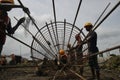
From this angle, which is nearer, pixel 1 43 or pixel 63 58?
pixel 1 43

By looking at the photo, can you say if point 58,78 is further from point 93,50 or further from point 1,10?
point 1,10

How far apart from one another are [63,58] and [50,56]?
1122 mm

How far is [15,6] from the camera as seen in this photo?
4.23 m

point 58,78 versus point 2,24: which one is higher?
point 2,24

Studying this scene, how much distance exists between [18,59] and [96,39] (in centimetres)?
2319

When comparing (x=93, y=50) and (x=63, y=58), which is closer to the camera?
(x=93, y=50)

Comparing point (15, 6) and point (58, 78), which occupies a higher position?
point (15, 6)

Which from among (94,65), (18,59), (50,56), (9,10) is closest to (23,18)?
(9,10)

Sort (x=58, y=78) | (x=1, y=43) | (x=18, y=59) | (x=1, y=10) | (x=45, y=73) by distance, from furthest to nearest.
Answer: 1. (x=18, y=59)
2. (x=45, y=73)
3. (x=58, y=78)
4. (x=1, y=43)
5. (x=1, y=10)

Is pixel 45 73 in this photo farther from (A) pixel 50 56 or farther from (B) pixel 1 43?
(B) pixel 1 43

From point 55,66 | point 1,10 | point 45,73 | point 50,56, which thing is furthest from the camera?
point 45,73

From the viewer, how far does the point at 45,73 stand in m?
12.0

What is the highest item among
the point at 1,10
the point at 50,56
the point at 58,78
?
the point at 1,10

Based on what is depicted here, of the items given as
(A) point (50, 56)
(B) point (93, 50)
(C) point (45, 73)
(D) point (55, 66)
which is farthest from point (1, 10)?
(C) point (45, 73)
